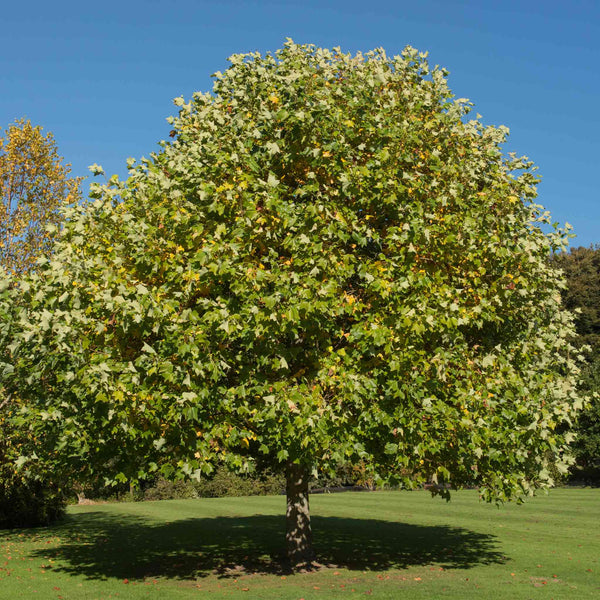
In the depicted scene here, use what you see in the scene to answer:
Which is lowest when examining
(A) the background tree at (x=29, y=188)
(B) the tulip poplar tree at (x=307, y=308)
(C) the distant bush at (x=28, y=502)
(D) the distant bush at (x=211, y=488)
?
(D) the distant bush at (x=211, y=488)

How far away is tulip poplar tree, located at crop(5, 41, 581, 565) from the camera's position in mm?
13078

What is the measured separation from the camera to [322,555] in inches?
822

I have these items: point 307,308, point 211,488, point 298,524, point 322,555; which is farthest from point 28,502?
point 211,488

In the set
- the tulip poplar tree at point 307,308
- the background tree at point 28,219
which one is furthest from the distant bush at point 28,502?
the tulip poplar tree at point 307,308

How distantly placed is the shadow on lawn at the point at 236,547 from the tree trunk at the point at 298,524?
0.59 metres

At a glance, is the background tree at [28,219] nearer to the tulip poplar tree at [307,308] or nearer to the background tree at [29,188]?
the background tree at [29,188]

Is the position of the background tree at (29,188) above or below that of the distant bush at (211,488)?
above

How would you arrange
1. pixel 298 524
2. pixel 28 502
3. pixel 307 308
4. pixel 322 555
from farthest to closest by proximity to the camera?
pixel 28 502
pixel 322 555
pixel 298 524
pixel 307 308

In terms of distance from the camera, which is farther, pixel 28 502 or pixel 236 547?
pixel 28 502

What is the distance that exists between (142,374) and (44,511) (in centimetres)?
1999

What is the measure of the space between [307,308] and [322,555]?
11708mm

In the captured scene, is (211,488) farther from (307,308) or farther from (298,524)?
(307,308)

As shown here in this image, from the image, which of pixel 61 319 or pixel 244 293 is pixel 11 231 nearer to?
pixel 61 319

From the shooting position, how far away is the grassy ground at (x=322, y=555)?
15.9m
